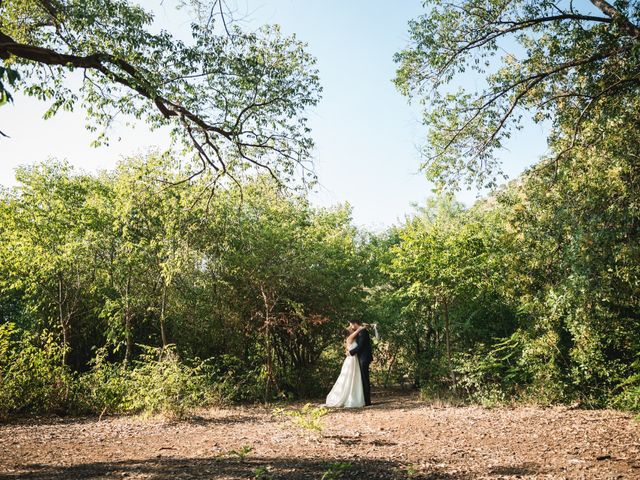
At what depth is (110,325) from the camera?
12.6 meters

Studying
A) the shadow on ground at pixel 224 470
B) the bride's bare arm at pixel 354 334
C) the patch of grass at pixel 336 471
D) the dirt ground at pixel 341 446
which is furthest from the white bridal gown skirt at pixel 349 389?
the patch of grass at pixel 336 471

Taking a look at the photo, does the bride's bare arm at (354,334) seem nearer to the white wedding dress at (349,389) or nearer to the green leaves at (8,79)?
the white wedding dress at (349,389)

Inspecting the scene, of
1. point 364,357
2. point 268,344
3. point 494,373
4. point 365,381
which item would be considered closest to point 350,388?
point 365,381

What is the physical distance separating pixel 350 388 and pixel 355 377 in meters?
0.27

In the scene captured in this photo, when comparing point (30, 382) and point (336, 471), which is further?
point (30, 382)

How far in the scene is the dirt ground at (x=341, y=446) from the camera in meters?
5.12

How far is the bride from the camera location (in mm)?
11102

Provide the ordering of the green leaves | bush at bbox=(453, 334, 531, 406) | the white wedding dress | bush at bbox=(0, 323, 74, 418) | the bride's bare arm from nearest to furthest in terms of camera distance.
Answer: the green leaves
bush at bbox=(0, 323, 74, 418)
bush at bbox=(453, 334, 531, 406)
the white wedding dress
the bride's bare arm

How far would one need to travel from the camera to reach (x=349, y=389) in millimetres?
11219

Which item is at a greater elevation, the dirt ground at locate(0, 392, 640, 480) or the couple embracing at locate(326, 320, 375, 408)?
the couple embracing at locate(326, 320, 375, 408)

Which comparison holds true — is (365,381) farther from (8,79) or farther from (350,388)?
(8,79)

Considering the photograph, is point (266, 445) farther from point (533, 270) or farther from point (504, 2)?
point (504, 2)

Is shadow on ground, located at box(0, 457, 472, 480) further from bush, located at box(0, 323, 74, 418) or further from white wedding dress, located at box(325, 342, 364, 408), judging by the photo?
white wedding dress, located at box(325, 342, 364, 408)

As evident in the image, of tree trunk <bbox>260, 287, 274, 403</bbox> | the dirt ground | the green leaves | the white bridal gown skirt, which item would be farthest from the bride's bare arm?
the green leaves
